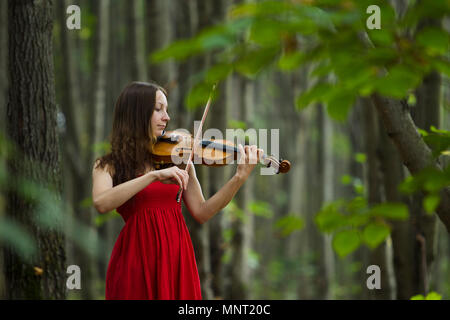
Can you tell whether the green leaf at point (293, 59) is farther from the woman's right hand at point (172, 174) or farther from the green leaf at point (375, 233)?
the woman's right hand at point (172, 174)

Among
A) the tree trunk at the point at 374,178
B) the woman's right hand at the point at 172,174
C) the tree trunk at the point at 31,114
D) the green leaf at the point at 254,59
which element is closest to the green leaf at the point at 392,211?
the green leaf at the point at 254,59

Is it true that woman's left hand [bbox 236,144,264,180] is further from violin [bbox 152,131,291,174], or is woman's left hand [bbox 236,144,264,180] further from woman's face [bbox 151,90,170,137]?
woman's face [bbox 151,90,170,137]

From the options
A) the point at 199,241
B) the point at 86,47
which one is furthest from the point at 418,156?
the point at 86,47

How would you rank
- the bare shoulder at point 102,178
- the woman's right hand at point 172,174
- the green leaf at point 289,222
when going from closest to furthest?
the woman's right hand at point 172,174 < the bare shoulder at point 102,178 < the green leaf at point 289,222

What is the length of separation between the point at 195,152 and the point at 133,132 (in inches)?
18.0

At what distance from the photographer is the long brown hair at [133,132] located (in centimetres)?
275

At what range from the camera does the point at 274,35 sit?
4.01 ft

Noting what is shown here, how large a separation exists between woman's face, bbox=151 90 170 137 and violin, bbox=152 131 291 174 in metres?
0.10

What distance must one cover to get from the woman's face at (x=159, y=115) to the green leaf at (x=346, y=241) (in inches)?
57.1

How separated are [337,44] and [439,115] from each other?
2.94 m

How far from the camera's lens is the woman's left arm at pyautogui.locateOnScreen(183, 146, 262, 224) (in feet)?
8.87

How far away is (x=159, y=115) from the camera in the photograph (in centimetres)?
283

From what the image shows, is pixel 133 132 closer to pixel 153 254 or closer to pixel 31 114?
pixel 153 254
